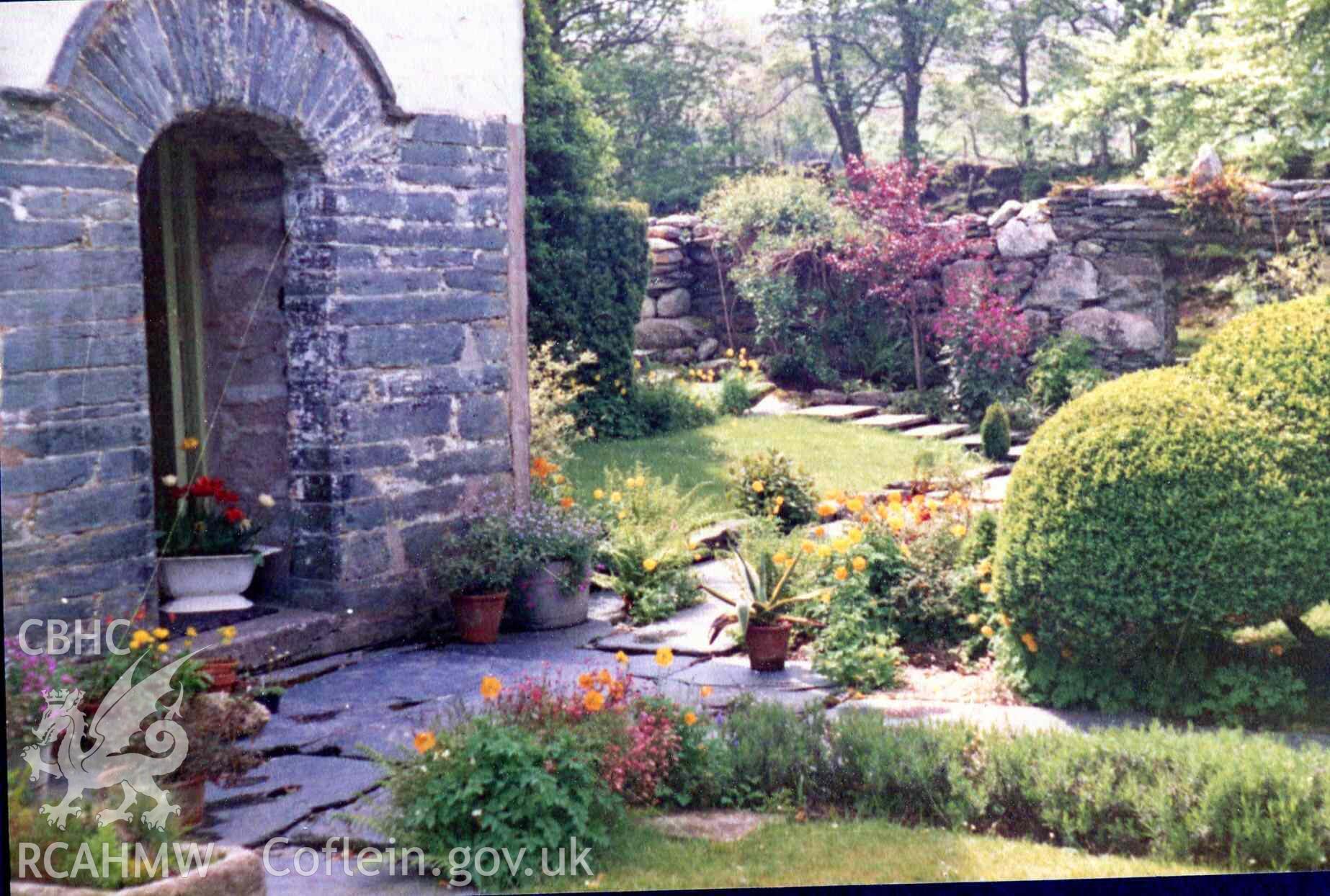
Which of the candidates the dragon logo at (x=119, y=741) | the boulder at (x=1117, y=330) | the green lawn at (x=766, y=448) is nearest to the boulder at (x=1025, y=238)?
the boulder at (x=1117, y=330)

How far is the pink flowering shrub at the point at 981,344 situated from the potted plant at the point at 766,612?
17.7 ft

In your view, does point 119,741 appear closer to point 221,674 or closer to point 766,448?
point 221,674

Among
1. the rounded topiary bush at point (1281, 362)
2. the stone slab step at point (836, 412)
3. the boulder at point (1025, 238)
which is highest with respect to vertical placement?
the boulder at point (1025, 238)

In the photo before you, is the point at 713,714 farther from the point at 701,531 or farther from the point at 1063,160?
the point at 1063,160

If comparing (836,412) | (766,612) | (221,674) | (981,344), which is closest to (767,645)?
(766,612)

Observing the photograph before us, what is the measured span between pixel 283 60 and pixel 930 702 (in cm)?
288

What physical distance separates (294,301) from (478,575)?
1167 mm

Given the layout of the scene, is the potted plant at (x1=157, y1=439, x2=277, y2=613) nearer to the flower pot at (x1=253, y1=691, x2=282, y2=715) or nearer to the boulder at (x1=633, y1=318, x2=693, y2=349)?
the flower pot at (x1=253, y1=691, x2=282, y2=715)

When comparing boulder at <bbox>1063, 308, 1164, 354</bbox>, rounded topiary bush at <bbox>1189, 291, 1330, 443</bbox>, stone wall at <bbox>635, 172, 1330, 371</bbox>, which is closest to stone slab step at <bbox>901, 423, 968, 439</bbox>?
stone wall at <bbox>635, 172, 1330, 371</bbox>

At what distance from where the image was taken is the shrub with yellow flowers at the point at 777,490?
21.1 ft

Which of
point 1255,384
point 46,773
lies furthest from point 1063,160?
point 46,773

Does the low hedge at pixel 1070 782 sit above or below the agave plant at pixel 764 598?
below

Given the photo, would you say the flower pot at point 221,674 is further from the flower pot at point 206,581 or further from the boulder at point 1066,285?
the boulder at point 1066,285

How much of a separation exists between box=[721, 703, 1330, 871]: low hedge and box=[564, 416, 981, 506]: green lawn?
11.1ft
